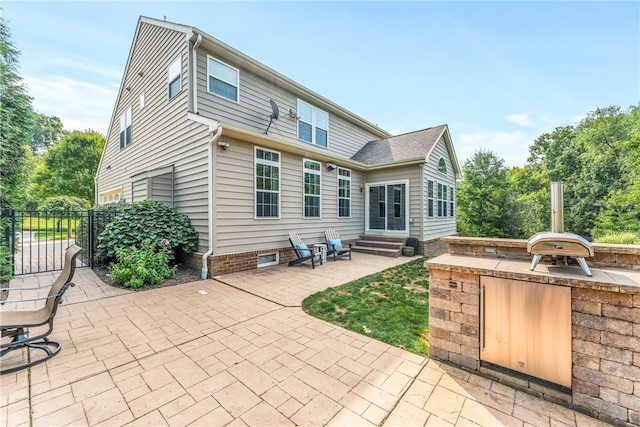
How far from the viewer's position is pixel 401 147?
37.5ft

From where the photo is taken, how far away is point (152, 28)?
8.71m

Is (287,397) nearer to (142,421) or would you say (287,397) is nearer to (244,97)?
(142,421)

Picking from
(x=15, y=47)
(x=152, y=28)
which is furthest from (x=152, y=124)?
(x=15, y=47)

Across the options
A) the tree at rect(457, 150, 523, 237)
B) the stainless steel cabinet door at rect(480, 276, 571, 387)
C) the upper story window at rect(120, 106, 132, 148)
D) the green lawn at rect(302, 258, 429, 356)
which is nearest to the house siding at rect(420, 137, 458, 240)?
the green lawn at rect(302, 258, 429, 356)

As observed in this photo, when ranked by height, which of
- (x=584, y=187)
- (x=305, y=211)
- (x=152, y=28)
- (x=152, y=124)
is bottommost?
(x=305, y=211)

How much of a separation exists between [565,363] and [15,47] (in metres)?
9.51

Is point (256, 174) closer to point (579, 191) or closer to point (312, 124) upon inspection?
point (312, 124)

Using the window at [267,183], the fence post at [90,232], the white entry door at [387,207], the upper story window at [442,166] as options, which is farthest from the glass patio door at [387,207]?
the fence post at [90,232]

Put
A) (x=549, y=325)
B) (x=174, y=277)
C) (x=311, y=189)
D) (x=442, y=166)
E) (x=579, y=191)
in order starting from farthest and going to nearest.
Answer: (x=579, y=191), (x=442, y=166), (x=311, y=189), (x=174, y=277), (x=549, y=325)

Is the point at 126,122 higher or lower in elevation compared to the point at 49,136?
lower

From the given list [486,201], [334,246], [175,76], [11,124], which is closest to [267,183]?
[334,246]

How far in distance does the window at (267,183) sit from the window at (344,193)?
316 cm

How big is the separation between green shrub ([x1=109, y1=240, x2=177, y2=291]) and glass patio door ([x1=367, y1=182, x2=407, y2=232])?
7809mm

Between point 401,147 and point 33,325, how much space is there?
11779 millimetres
